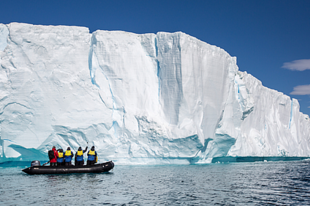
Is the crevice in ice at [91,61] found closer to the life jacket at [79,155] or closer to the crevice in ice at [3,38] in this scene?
the crevice in ice at [3,38]

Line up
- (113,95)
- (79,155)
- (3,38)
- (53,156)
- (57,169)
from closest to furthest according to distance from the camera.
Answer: (57,169), (53,156), (79,155), (3,38), (113,95)

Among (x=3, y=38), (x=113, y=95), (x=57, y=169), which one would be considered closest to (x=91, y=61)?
(x=113, y=95)

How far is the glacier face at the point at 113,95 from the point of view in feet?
55.0

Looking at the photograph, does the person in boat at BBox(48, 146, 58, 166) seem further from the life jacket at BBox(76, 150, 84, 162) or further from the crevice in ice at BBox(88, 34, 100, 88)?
the crevice in ice at BBox(88, 34, 100, 88)

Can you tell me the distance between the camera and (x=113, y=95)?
18.3 metres

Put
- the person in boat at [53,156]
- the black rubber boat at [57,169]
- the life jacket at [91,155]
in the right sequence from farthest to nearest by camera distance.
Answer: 1. the life jacket at [91,155]
2. the person in boat at [53,156]
3. the black rubber boat at [57,169]

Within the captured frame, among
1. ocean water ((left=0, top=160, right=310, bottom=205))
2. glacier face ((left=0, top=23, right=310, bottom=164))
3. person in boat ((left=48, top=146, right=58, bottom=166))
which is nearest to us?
ocean water ((left=0, top=160, right=310, bottom=205))

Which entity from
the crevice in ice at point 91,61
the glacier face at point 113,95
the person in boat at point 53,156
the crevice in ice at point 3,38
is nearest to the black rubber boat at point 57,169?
the person in boat at point 53,156

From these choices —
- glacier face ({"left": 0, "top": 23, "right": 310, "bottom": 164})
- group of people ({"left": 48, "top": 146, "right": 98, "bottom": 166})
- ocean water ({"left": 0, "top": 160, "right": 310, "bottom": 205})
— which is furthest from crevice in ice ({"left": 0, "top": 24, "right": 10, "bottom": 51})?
ocean water ({"left": 0, "top": 160, "right": 310, "bottom": 205})

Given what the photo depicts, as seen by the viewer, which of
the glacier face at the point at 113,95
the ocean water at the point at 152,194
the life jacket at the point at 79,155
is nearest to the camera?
the ocean water at the point at 152,194

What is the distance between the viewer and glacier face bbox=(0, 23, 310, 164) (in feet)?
55.0

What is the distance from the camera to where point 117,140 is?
57.6ft

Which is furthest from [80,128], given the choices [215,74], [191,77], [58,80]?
[215,74]

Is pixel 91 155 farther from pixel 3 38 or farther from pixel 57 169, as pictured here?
pixel 3 38
